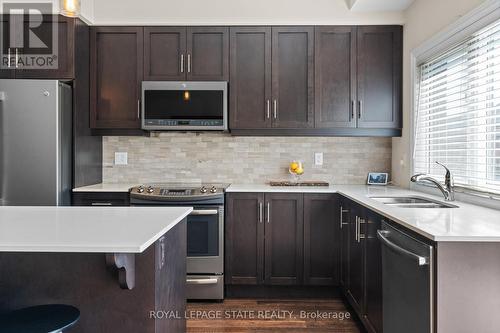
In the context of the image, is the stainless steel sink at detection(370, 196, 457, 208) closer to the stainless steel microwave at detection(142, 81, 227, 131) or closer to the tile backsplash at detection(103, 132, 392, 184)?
the tile backsplash at detection(103, 132, 392, 184)

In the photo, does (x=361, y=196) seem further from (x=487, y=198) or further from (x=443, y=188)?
(x=487, y=198)

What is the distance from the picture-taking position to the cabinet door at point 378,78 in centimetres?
323

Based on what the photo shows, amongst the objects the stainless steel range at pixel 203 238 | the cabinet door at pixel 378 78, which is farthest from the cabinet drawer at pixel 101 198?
the cabinet door at pixel 378 78

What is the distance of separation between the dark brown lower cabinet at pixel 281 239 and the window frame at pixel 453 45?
0.84 metres

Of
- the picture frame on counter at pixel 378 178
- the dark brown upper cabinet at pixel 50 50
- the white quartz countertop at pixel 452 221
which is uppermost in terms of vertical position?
the dark brown upper cabinet at pixel 50 50

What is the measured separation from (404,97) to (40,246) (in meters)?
3.02

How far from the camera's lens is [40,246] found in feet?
3.75

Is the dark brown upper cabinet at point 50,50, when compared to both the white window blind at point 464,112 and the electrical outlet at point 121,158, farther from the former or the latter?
the white window blind at point 464,112

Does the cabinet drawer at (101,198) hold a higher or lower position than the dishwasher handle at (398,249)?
higher

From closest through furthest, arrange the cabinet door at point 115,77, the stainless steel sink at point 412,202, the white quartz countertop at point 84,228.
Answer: the white quartz countertop at point 84,228, the stainless steel sink at point 412,202, the cabinet door at point 115,77

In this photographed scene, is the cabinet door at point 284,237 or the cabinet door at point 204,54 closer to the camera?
the cabinet door at point 284,237

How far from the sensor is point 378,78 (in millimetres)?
3240

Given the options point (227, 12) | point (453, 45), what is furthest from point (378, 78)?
point (227, 12)

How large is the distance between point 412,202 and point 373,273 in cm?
70
